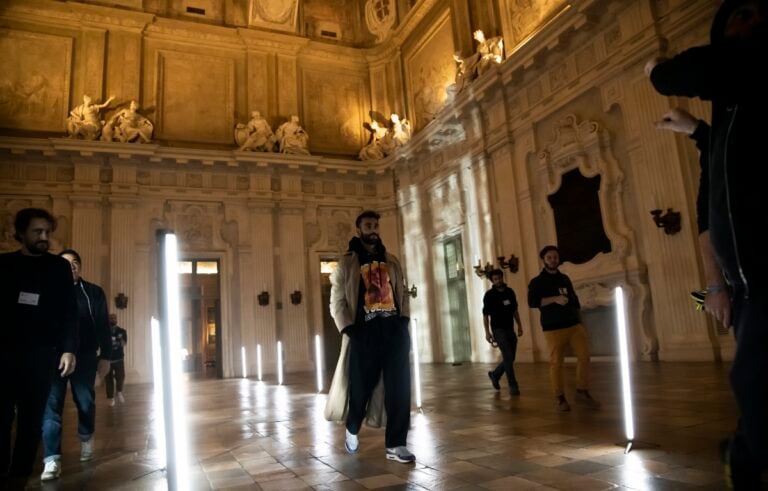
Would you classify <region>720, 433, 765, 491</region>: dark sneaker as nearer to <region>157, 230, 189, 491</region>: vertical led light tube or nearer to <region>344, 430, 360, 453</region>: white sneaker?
<region>157, 230, 189, 491</region>: vertical led light tube

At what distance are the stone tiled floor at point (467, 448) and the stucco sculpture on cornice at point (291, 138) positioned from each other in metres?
12.4

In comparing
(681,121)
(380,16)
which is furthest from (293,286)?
(681,121)

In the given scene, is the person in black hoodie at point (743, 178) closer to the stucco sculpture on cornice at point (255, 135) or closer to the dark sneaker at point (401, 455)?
the dark sneaker at point (401, 455)

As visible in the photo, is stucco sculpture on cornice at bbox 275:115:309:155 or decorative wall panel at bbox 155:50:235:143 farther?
stucco sculpture on cornice at bbox 275:115:309:155

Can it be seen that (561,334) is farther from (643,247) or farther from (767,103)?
(643,247)

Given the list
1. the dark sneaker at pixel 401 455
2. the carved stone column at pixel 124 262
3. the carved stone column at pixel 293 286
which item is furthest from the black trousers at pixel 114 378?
the dark sneaker at pixel 401 455

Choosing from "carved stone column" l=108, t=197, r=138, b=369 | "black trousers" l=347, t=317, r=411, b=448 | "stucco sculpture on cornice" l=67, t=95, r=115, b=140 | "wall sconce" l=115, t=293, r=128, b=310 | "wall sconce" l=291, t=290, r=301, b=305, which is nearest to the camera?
"black trousers" l=347, t=317, r=411, b=448

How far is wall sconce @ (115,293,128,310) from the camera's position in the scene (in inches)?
617

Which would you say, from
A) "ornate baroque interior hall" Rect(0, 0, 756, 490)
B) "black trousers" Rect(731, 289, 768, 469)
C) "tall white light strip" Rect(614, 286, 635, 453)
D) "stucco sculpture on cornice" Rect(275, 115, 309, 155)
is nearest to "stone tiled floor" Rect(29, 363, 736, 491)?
"ornate baroque interior hall" Rect(0, 0, 756, 490)

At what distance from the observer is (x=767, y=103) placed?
5.32 feet

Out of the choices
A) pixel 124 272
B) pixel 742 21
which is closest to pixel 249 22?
pixel 124 272

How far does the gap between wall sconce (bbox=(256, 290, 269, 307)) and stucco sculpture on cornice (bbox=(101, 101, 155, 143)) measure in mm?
5928

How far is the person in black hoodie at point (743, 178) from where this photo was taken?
5.23ft

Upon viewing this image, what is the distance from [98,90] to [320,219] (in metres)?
8.06
